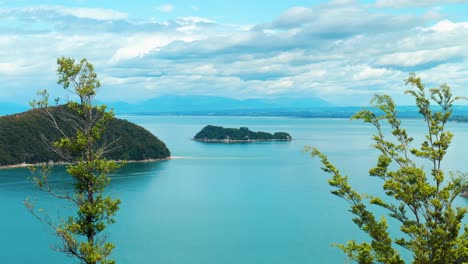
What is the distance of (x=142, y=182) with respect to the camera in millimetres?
52250

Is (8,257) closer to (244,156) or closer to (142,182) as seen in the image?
(142,182)

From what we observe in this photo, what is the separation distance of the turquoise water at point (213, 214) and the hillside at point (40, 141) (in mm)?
6403

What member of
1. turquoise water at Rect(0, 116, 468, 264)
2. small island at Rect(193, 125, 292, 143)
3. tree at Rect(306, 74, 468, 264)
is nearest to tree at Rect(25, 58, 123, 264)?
tree at Rect(306, 74, 468, 264)

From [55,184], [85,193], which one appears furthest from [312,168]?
[85,193]

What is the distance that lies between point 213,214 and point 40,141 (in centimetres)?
4371

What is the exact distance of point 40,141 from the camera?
70.2 metres

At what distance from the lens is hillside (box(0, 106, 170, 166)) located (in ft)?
222

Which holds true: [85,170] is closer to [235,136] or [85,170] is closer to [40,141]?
[40,141]

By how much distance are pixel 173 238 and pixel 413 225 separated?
23.0 metres

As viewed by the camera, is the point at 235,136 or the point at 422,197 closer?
the point at 422,197

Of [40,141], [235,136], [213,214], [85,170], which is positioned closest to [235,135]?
[235,136]

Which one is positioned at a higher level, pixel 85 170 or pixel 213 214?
pixel 85 170

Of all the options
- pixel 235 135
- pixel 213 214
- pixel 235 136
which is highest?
pixel 235 135

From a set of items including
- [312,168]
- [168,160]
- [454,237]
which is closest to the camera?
[454,237]
